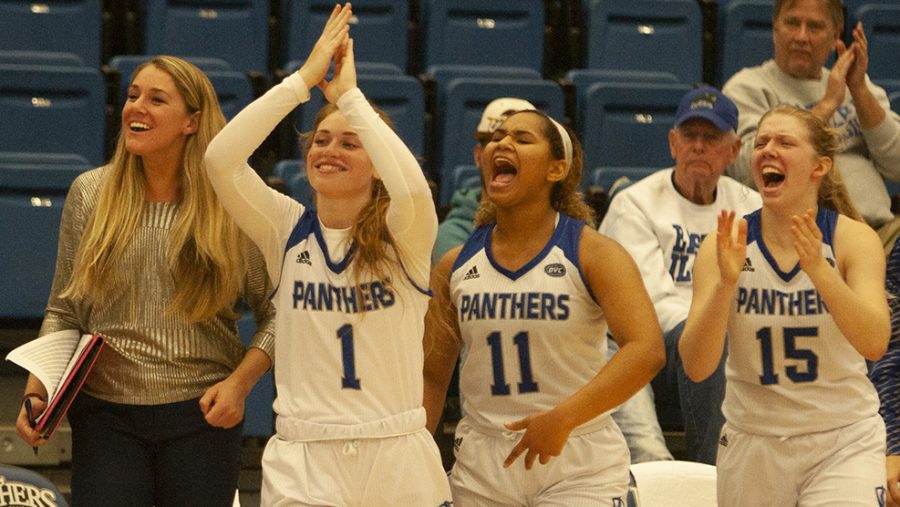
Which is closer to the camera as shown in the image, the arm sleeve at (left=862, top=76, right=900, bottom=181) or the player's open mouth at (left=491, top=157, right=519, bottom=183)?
the player's open mouth at (left=491, top=157, right=519, bottom=183)

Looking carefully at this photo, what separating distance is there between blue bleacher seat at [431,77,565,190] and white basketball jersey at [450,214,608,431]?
270cm

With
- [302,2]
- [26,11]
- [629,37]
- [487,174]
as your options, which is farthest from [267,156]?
[487,174]

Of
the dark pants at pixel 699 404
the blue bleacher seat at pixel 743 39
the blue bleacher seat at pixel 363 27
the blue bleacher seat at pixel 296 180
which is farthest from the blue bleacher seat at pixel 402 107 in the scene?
the blue bleacher seat at pixel 743 39

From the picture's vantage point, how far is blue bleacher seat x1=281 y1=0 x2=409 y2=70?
7.02m

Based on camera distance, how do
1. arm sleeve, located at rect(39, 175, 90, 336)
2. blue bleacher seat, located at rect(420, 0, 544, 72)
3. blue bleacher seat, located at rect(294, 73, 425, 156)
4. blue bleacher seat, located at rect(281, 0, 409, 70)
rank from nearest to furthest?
1. arm sleeve, located at rect(39, 175, 90, 336)
2. blue bleacher seat, located at rect(294, 73, 425, 156)
3. blue bleacher seat, located at rect(281, 0, 409, 70)
4. blue bleacher seat, located at rect(420, 0, 544, 72)

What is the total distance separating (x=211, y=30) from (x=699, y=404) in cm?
341

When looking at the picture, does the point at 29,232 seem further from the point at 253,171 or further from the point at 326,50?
the point at 326,50

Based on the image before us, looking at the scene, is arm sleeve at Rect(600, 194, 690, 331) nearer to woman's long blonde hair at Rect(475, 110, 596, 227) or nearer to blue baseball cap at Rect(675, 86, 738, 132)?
blue baseball cap at Rect(675, 86, 738, 132)

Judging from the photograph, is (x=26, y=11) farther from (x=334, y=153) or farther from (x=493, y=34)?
(x=334, y=153)

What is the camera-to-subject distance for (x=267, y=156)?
688 centimetres

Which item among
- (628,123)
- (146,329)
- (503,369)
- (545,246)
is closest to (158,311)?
(146,329)

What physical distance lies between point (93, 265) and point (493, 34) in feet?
13.7

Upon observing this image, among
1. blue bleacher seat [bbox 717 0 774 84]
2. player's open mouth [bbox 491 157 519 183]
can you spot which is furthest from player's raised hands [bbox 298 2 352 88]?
blue bleacher seat [bbox 717 0 774 84]

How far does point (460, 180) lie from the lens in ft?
19.5
